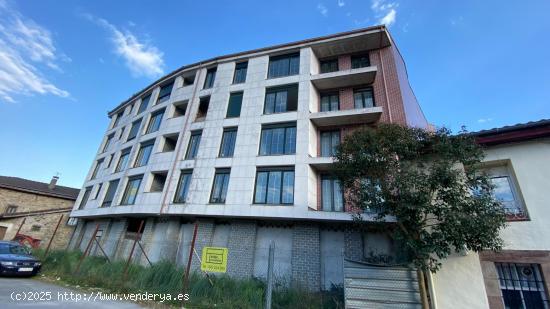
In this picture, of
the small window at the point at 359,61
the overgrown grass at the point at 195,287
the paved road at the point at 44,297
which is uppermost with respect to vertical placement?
the small window at the point at 359,61

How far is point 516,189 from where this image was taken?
7.64 metres

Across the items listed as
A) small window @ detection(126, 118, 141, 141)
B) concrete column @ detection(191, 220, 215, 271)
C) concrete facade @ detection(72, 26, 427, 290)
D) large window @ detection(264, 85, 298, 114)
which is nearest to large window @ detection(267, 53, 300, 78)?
concrete facade @ detection(72, 26, 427, 290)

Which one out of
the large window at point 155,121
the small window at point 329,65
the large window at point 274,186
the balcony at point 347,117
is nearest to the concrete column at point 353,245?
the large window at point 274,186

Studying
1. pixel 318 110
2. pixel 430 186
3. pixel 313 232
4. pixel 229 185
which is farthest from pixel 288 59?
pixel 430 186

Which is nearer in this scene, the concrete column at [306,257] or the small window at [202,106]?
the concrete column at [306,257]

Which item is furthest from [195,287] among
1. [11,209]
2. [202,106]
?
[11,209]

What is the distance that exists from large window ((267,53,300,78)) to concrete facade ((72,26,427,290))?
41 centimetres

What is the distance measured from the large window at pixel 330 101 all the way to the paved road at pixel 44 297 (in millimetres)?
12662

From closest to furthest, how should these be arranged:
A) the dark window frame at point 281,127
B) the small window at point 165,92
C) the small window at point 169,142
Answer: the dark window frame at point 281,127 → the small window at point 169,142 → the small window at point 165,92

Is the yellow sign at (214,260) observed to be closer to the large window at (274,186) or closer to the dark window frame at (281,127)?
the large window at (274,186)

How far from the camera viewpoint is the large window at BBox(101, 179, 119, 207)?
18125 millimetres

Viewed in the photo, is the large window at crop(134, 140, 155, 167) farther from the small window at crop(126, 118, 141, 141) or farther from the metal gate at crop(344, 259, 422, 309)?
the metal gate at crop(344, 259, 422, 309)

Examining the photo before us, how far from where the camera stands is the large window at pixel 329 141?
1338 centimetres

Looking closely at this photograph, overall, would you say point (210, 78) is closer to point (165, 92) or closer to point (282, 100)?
point (165, 92)
